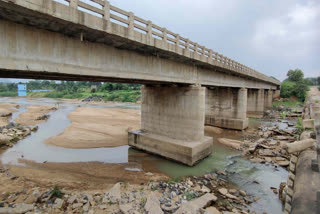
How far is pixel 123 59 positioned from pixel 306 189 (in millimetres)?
7921

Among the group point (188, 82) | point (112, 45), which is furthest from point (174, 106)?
point (112, 45)

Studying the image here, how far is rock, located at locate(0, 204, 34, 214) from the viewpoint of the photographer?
5298mm

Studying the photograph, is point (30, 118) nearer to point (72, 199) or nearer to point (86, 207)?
point (72, 199)

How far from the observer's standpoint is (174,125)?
482 inches

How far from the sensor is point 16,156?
11773mm

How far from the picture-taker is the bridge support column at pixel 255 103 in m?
30.6

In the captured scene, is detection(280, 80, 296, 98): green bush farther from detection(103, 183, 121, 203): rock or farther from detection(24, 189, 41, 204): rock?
detection(24, 189, 41, 204): rock

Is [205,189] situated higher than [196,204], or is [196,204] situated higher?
[196,204]

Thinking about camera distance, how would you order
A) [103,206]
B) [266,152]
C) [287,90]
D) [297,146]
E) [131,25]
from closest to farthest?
[297,146] → [103,206] → [131,25] → [266,152] → [287,90]

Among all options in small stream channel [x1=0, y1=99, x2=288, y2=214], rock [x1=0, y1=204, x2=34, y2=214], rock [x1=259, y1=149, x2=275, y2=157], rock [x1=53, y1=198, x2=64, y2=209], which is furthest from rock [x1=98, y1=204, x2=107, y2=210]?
rock [x1=259, y1=149, x2=275, y2=157]

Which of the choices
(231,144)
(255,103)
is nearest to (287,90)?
(255,103)

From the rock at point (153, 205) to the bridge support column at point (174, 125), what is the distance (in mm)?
4325

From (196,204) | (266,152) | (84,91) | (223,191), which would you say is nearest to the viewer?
(196,204)

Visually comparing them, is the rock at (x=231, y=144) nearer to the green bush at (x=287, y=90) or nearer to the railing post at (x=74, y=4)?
the railing post at (x=74, y=4)
